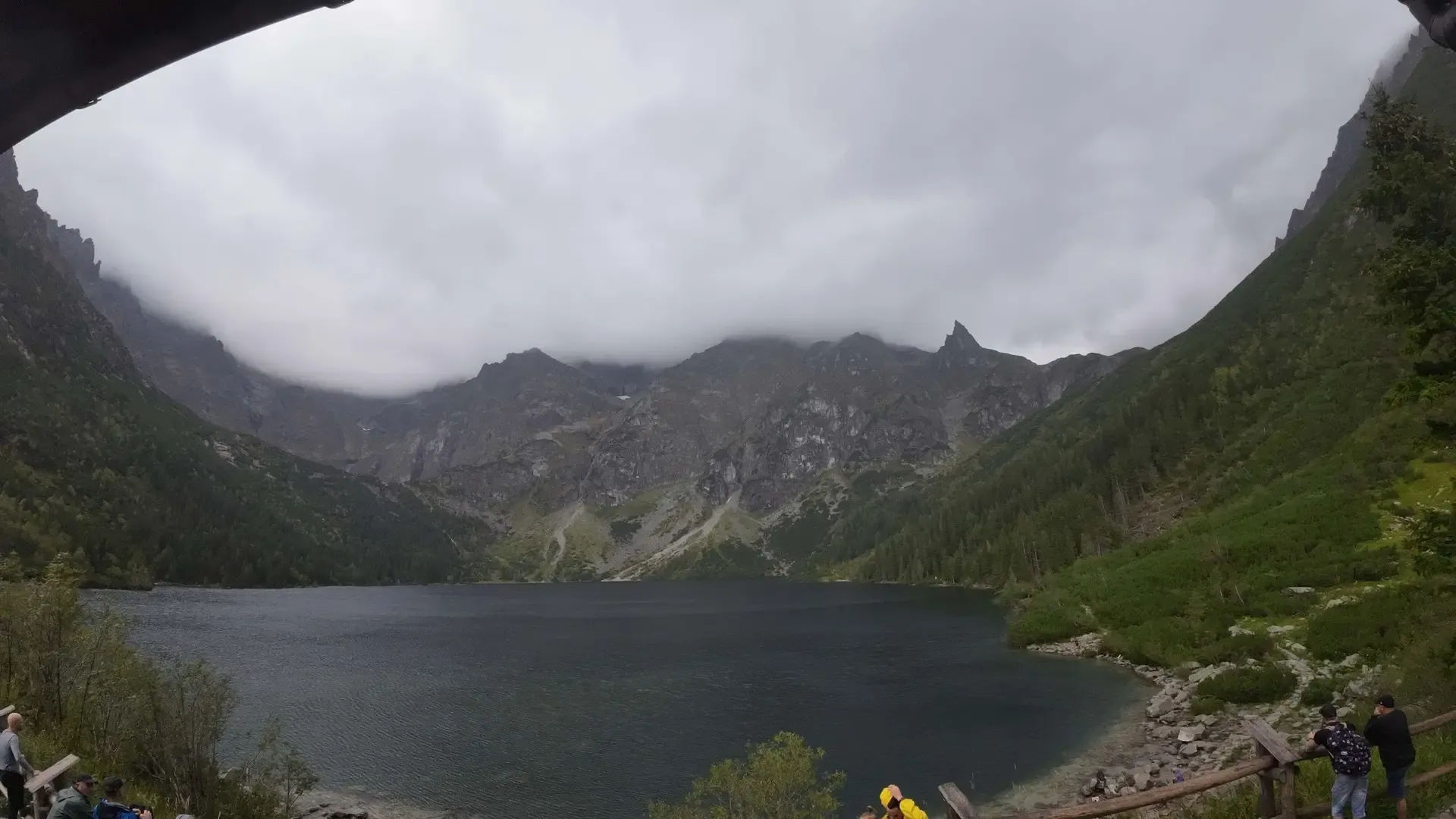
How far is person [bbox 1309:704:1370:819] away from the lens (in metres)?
12.9

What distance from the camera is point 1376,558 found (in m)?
55.3

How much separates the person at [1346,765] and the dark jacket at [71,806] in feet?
82.4

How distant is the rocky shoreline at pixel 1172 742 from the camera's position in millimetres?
37750

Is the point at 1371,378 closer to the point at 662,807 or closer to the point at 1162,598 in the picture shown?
the point at 1162,598

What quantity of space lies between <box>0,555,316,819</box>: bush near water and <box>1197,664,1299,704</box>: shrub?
189 feet

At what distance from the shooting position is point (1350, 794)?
13.1 meters

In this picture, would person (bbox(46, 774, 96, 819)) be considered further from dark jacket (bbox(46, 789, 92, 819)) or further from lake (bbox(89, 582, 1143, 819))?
lake (bbox(89, 582, 1143, 819))

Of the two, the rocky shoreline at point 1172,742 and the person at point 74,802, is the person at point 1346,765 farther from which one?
the rocky shoreline at point 1172,742

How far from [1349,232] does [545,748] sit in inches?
8346

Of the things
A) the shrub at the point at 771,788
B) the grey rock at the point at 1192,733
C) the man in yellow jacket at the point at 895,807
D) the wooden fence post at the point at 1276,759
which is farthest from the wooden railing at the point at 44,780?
the grey rock at the point at 1192,733

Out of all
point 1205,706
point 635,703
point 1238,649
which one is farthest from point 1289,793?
point 635,703

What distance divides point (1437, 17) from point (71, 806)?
2412 centimetres

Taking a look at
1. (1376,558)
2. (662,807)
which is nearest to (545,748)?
(662,807)

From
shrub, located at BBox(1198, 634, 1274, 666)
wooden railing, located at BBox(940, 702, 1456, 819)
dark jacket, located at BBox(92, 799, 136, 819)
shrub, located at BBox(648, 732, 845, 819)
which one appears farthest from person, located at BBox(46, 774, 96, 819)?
shrub, located at BBox(1198, 634, 1274, 666)
